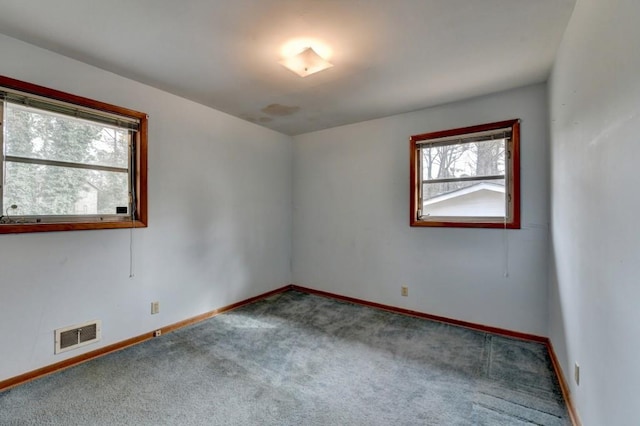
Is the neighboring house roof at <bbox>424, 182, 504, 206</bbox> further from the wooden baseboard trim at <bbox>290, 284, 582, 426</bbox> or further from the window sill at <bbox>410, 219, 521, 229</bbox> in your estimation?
the wooden baseboard trim at <bbox>290, 284, 582, 426</bbox>

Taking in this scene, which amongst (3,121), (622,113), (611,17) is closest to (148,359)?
(3,121)

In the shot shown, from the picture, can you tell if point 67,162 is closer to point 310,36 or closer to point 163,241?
point 163,241

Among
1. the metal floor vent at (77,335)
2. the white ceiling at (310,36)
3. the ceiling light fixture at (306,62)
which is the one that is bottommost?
the metal floor vent at (77,335)

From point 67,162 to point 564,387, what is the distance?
412 cm

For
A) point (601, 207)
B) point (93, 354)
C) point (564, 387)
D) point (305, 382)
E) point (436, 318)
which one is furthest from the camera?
point (436, 318)

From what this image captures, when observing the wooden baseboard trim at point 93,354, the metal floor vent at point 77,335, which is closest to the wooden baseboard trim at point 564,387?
the wooden baseboard trim at point 93,354

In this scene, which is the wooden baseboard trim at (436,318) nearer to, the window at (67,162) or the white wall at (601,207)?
the white wall at (601,207)

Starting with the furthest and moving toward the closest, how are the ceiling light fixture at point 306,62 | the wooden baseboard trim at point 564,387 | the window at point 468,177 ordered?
the window at point 468,177 < the ceiling light fixture at point 306,62 < the wooden baseboard trim at point 564,387

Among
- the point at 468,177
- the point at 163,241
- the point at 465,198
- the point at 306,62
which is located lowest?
the point at 163,241

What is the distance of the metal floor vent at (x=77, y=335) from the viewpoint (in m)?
2.23

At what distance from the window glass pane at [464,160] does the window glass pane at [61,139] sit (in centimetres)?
325

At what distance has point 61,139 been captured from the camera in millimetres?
2289

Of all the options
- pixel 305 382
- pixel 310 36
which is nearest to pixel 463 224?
pixel 305 382

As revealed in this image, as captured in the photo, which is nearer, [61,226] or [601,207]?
[601,207]
